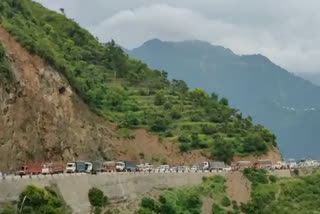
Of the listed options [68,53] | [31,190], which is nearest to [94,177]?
[31,190]

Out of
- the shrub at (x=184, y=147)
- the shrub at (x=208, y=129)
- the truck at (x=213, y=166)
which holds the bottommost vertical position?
the truck at (x=213, y=166)

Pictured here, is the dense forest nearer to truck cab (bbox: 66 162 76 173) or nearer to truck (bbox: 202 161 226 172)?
truck (bbox: 202 161 226 172)

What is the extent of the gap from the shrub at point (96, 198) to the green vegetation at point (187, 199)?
4.02 meters

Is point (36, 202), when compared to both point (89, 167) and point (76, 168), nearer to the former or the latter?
point (76, 168)

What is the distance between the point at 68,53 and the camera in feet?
382

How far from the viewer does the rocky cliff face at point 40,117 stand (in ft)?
245

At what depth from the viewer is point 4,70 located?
248 ft

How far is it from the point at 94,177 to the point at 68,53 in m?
53.1

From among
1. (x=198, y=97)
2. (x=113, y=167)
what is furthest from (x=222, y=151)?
(x=113, y=167)

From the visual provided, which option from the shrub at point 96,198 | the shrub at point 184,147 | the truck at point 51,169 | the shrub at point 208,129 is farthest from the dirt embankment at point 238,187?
the shrub at point 208,129

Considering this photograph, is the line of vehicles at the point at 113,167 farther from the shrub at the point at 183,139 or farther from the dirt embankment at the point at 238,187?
the shrub at the point at 183,139

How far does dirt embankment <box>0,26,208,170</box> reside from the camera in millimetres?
75000

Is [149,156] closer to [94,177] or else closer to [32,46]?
[32,46]

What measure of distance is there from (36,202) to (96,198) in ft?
30.0
